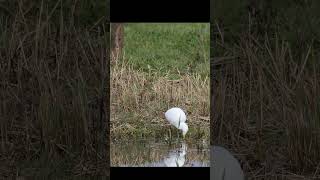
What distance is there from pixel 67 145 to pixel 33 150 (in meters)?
0.18

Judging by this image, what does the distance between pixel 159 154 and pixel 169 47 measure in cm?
113

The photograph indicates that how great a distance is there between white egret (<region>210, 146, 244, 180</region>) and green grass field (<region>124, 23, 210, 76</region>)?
111cm

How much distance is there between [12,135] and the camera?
3.01 metres

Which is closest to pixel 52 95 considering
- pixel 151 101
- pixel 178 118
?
pixel 178 118

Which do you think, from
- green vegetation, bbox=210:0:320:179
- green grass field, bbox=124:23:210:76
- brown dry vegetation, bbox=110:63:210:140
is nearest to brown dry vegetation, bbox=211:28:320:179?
green vegetation, bbox=210:0:320:179

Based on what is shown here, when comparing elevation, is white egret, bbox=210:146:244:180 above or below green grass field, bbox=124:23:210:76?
below

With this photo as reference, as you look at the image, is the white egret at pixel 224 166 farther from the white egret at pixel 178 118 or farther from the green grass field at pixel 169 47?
the green grass field at pixel 169 47

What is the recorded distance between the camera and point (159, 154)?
11.3 feet

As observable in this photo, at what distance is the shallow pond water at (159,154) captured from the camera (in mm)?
3268

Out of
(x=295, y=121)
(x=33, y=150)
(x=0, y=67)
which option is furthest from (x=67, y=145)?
(x=295, y=121)

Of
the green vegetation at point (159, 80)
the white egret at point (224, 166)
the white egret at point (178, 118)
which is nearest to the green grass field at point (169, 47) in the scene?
the green vegetation at point (159, 80)

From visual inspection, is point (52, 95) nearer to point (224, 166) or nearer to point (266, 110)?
point (224, 166)

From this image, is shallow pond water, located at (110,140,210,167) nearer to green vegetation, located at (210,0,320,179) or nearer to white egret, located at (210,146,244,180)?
white egret, located at (210,146,244,180)

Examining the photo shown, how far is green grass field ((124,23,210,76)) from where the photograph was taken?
388 centimetres
